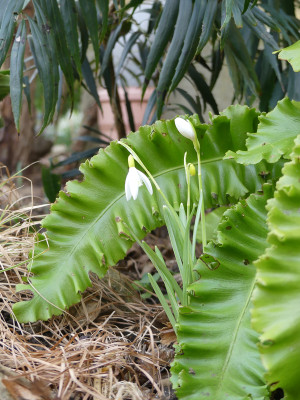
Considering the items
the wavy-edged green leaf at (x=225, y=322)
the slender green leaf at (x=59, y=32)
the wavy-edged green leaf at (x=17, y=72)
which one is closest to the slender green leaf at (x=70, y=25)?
the slender green leaf at (x=59, y=32)

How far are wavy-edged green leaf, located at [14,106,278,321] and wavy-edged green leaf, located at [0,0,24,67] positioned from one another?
354 millimetres

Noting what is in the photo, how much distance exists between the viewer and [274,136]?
94 centimetres

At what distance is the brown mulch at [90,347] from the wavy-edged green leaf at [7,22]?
0.44 metres

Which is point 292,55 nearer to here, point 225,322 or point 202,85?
point 225,322

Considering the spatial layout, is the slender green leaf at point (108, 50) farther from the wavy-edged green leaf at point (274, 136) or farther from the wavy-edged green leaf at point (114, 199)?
the wavy-edged green leaf at point (274, 136)

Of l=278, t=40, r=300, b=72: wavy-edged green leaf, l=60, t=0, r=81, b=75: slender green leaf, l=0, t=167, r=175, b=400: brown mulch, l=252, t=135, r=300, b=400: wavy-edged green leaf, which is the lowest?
l=0, t=167, r=175, b=400: brown mulch

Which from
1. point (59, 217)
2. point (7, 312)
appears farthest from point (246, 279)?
point (7, 312)

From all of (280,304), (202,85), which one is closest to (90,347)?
(280,304)

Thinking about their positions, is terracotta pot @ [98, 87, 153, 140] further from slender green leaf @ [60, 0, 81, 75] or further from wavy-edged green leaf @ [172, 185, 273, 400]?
wavy-edged green leaf @ [172, 185, 273, 400]

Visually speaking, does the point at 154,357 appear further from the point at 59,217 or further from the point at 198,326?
the point at 59,217

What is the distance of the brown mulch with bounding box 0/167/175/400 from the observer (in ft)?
2.44

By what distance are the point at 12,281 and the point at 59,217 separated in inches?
9.8

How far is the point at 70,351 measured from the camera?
897 mm

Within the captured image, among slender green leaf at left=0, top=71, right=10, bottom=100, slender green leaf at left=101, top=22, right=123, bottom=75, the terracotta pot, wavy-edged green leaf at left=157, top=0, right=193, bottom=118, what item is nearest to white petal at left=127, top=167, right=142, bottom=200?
wavy-edged green leaf at left=157, top=0, right=193, bottom=118
